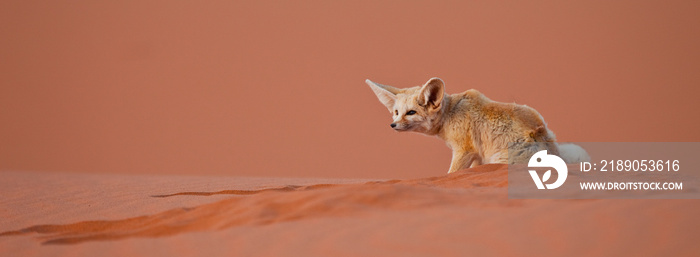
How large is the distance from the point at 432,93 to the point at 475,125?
603 mm

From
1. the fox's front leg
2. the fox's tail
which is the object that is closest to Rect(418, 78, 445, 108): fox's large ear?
the fox's front leg

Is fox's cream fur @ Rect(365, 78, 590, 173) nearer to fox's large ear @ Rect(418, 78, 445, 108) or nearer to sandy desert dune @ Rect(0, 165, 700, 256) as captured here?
fox's large ear @ Rect(418, 78, 445, 108)

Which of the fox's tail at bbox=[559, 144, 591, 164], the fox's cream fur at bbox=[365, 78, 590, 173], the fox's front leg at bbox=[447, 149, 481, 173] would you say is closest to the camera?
the fox's cream fur at bbox=[365, 78, 590, 173]

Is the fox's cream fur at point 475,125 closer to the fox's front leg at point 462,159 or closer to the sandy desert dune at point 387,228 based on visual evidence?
the fox's front leg at point 462,159

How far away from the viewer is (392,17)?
19.2 meters

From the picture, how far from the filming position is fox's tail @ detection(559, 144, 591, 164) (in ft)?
21.8

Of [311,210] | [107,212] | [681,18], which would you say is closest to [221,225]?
[311,210]

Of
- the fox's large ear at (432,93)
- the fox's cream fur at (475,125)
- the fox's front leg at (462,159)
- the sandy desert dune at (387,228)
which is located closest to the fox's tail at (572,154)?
the fox's cream fur at (475,125)

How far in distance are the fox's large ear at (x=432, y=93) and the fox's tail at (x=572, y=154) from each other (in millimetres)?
1363

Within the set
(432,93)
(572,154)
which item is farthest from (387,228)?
(572,154)

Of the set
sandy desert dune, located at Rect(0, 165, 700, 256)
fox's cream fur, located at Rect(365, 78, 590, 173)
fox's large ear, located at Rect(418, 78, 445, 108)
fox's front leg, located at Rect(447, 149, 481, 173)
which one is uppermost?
fox's large ear, located at Rect(418, 78, 445, 108)

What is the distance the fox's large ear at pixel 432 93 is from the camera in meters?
6.85

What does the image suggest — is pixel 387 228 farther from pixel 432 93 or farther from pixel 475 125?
pixel 432 93

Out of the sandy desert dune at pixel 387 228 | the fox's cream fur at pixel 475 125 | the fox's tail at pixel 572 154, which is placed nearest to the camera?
the sandy desert dune at pixel 387 228
